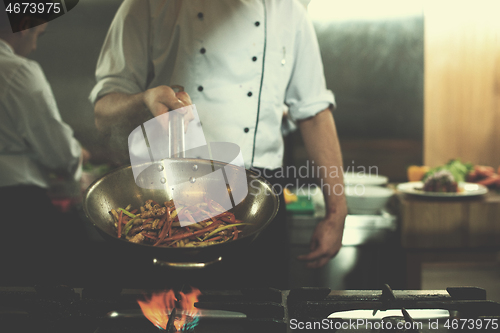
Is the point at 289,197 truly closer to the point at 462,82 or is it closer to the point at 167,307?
the point at 167,307

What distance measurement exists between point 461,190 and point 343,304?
3.30 feet

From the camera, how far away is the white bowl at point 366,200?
4.14 feet

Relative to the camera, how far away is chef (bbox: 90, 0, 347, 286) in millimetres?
912

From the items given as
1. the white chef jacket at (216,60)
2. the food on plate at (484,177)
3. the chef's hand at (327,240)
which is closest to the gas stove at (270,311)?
the chef's hand at (327,240)

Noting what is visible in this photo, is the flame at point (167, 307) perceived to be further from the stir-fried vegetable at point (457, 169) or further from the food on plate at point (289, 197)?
the stir-fried vegetable at point (457, 169)

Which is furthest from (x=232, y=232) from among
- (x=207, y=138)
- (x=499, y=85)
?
(x=499, y=85)

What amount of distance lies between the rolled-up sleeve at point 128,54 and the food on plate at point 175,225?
0.35 meters

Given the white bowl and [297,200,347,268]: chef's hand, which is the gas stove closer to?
[297,200,347,268]: chef's hand

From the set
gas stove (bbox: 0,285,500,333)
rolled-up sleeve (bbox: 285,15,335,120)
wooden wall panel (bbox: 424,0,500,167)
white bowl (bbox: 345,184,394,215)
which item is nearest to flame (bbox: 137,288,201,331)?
gas stove (bbox: 0,285,500,333)

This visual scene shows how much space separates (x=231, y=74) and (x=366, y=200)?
0.65 m

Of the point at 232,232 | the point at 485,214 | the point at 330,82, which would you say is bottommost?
the point at 485,214

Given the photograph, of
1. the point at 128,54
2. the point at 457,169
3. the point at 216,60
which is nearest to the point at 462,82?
the point at 457,169

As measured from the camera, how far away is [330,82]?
4.74ft

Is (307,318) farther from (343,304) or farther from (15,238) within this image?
(15,238)
